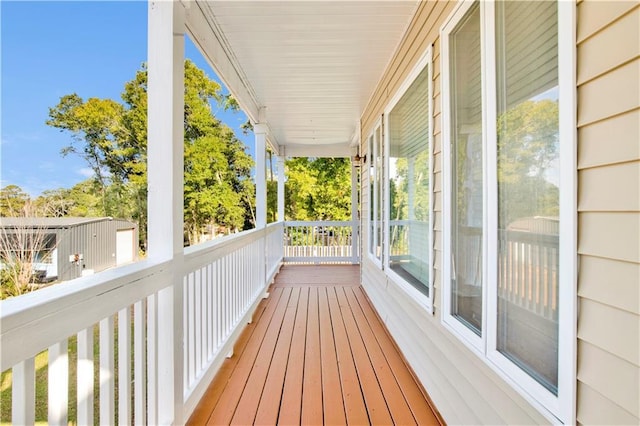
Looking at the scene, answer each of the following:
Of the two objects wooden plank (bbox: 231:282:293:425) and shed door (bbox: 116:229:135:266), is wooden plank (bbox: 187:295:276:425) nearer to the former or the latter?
wooden plank (bbox: 231:282:293:425)

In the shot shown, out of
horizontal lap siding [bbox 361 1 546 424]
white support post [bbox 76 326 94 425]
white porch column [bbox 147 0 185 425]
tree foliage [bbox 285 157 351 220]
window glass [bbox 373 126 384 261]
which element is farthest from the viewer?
tree foliage [bbox 285 157 351 220]

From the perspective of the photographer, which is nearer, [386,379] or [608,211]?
[608,211]

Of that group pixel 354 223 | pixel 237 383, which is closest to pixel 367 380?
pixel 237 383

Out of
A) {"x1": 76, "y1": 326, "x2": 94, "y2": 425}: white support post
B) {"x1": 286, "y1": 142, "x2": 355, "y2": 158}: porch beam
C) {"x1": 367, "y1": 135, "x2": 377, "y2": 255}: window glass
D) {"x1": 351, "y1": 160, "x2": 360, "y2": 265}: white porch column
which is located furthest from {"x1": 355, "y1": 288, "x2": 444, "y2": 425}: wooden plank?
{"x1": 286, "y1": 142, "x2": 355, "y2": 158}: porch beam

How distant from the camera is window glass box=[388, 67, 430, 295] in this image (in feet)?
7.50

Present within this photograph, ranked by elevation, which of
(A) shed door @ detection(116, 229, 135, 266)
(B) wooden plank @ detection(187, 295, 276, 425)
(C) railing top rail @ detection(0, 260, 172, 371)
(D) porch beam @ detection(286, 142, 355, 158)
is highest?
(D) porch beam @ detection(286, 142, 355, 158)

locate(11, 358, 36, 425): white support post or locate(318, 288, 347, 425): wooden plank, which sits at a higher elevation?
locate(11, 358, 36, 425): white support post

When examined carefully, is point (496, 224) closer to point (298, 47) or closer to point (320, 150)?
point (298, 47)

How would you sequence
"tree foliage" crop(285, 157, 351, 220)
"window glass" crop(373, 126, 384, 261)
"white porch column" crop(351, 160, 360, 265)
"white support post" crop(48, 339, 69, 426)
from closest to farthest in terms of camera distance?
"white support post" crop(48, 339, 69, 426) < "window glass" crop(373, 126, 384, 261) < "white porch column" crop(351, 160, 360, 265) < "tree foliage" crop(285, 157, 351, 220)

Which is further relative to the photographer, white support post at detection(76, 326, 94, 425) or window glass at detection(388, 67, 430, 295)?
window glass at detection(388, 67, 430, 295)

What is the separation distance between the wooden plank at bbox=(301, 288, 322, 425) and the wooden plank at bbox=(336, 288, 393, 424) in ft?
1.04

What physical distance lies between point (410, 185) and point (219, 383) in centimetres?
220

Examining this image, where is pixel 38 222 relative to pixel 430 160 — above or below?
below

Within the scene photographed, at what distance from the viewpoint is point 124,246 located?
1494mm
